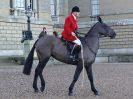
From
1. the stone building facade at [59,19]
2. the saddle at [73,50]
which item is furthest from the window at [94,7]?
the saddle at [73,50]

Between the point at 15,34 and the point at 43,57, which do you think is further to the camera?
the point at 15,34

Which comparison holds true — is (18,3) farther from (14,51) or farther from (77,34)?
(77,34)

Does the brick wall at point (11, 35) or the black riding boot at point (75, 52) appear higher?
the black riding boot at point (75, 52)

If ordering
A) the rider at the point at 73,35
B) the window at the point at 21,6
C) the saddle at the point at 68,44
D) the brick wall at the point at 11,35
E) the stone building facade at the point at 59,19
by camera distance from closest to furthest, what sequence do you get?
the rider at the point at 73,35 → the saddle at the point at 68,44 → the brick wall at the point at 11,35 → the stone building facade at the point at 59,19 → the window at the point at 21,6

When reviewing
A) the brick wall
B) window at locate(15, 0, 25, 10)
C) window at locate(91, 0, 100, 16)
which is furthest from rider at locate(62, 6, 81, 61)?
window at locate(91, 0, 100, 16)

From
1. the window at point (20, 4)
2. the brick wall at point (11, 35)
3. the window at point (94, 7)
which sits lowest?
the brick wall at point (11, 35)

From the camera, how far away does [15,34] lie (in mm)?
36312

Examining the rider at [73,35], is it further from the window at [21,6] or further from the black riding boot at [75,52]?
the window at [21,6]

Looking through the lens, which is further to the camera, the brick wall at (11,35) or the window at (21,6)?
the window at (21,6)

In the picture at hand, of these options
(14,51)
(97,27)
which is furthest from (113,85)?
(14,51)

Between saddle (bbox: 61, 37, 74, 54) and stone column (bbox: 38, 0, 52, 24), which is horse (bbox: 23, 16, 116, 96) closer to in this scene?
saddle (bbox: 61, 37, 74, 54)

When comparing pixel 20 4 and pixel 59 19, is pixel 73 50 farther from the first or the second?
pixel 59 19

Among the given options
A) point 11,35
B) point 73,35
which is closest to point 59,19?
point 11,35

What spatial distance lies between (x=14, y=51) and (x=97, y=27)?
838 inches
